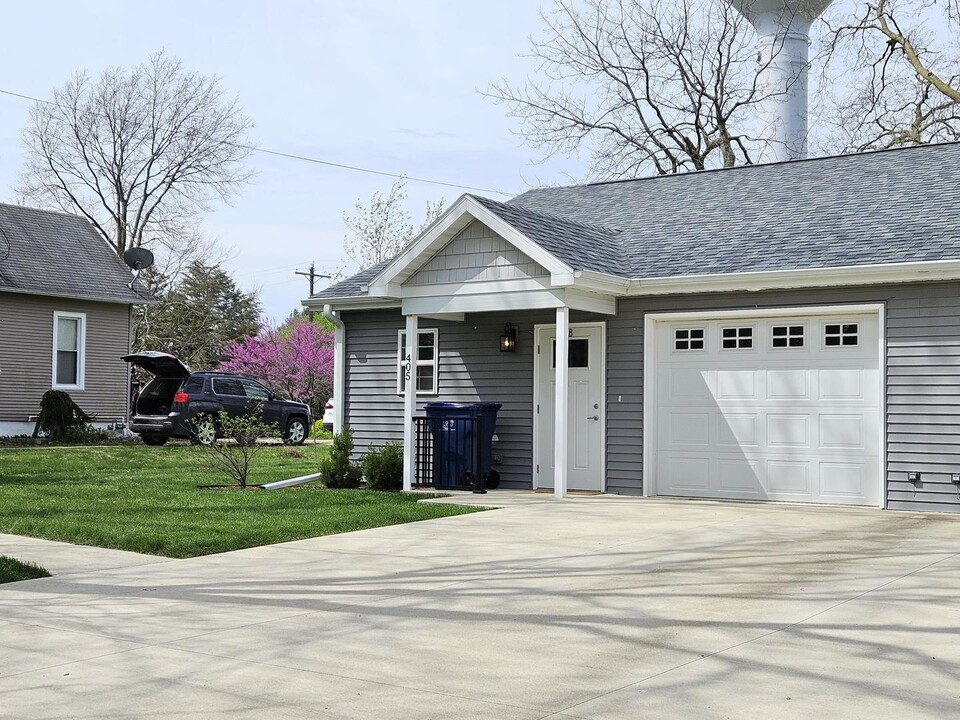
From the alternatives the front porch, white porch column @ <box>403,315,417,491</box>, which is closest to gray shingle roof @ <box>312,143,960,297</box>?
the front porch

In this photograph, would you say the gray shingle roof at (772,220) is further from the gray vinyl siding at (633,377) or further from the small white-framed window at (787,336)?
the small white-framed window at (787,336)

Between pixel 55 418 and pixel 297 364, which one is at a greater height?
pixel 297 364

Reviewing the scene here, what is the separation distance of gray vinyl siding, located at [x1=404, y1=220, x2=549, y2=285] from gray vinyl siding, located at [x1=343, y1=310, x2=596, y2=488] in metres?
1.48

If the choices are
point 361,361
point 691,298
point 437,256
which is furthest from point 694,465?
point 361,361

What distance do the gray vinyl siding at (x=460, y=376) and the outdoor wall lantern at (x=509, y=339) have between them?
0.09 meters

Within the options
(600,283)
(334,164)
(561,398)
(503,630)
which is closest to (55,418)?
(334,164)

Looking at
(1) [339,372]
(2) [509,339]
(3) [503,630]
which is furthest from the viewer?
(1) [339,372]

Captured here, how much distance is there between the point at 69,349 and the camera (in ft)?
82.6

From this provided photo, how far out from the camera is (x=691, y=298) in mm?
13617

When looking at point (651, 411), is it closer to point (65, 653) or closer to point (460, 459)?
point (460, 459)

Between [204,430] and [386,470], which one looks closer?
[386,470]

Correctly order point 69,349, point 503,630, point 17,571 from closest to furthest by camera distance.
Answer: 1. point 503,630
2. point 17,571
3. point 69,349

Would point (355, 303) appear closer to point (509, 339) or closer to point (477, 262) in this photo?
point (509, 339)

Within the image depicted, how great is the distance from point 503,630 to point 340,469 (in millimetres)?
8638
